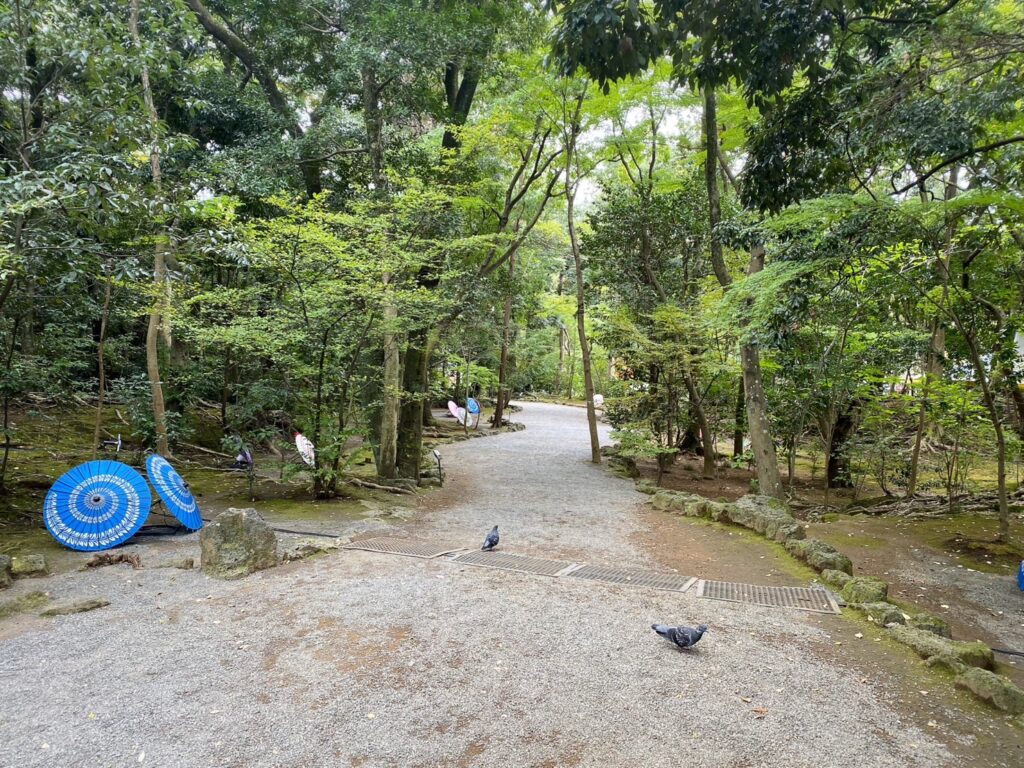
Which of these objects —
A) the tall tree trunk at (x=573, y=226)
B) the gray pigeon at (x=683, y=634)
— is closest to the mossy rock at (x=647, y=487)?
the tall tree trunk at (x=573, y=226)

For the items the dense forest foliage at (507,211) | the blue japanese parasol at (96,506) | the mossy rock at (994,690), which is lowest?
the mossy rock at (994,690)

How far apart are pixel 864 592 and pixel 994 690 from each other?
1.44m

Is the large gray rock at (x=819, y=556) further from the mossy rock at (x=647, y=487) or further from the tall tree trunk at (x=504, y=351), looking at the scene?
the tall tree trunk at (x=504, y=351)

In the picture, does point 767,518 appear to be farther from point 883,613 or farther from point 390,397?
point 390,397

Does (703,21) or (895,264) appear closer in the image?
(703,21)

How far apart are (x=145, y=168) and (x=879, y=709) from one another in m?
10.5

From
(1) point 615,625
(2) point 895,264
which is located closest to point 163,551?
(1) point 615,625

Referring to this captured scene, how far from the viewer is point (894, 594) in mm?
5625

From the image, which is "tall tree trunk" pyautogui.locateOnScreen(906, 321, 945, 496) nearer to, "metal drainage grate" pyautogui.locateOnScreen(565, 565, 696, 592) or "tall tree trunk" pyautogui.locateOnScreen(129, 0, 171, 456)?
"metal drainage grate" pyautogui.locateOnScreen(565, 565, 696, 592)

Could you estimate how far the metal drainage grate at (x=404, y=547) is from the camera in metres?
5.70

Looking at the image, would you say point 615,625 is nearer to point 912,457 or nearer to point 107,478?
point 107,478

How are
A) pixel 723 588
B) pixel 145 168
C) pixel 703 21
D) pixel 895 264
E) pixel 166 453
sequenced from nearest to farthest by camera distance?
pixel 703 21 → pixel 723 588 → pixel 895 264 → pixel 166 453 → pixel 145 168

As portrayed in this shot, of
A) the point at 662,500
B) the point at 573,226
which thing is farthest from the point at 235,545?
the point at 573,226

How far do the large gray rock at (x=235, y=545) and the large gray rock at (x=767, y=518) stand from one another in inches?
215
